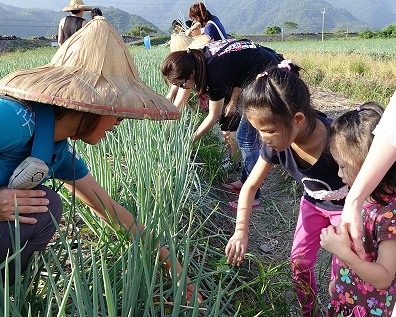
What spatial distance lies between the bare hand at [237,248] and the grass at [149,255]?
51 mm

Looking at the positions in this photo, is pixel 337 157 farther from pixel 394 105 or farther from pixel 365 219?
pixel 394 105

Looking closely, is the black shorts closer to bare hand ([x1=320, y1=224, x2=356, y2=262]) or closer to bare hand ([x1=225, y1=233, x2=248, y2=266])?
bare hand ([x1=225, y1=233, x2=248, y2=266])

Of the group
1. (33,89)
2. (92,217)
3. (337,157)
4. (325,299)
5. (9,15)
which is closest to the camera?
(33,89)

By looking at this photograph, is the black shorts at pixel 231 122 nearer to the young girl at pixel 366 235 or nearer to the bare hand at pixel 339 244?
A: the young girl at pixel 366 235

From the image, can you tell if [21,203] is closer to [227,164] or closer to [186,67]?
[186,67]

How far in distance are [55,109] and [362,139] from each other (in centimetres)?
86

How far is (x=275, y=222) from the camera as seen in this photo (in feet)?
8.39

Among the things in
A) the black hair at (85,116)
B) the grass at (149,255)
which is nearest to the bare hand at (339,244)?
the grass at (149,255)

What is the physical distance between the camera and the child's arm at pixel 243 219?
145 cm

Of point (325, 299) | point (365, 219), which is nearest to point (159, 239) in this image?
point (365, 219)

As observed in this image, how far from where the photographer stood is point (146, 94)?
42.5 inches

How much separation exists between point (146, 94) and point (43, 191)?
37 cm

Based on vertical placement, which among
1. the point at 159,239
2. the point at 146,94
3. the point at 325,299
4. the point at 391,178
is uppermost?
the point at 146,94

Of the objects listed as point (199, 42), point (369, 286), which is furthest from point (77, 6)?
point (369, 286)
